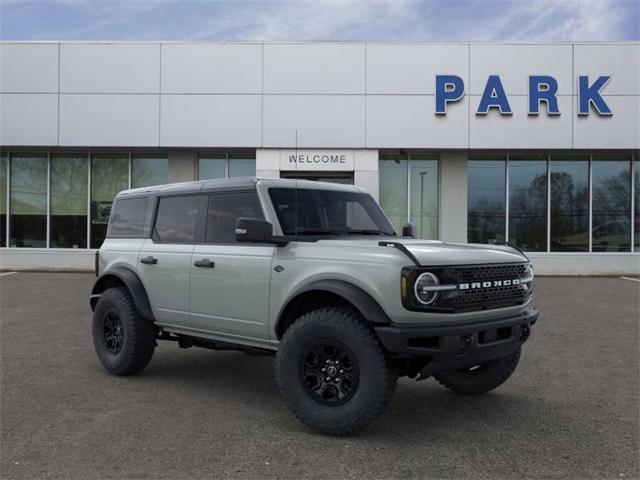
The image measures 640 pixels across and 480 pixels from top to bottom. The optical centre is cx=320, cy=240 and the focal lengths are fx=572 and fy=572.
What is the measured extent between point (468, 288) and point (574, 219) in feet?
49.6

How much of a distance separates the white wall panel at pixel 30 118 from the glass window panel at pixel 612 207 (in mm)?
16520

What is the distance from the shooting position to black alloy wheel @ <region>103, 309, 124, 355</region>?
602 cm

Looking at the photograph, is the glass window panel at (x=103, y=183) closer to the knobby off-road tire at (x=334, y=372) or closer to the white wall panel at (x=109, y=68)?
the white wall panel at (x=109, y=68)

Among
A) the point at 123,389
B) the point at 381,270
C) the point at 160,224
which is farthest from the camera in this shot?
the point at 160,224

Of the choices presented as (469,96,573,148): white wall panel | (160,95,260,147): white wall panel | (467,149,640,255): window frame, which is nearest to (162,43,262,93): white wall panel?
(160,95,260,147): white wall panel

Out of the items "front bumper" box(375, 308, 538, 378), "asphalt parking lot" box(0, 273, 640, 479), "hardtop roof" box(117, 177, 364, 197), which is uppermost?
"hardtop roof" box(117, 177, 364, 197)

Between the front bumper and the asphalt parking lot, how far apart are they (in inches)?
23.7

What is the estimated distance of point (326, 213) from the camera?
5.32 meters

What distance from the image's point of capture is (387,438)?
4.16 meters

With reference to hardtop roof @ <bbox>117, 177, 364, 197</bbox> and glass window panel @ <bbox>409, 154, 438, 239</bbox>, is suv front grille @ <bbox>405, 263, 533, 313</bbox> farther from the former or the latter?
glass window panel @ <bbox>409, 154, 438, 239</bbox>

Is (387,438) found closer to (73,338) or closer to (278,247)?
(278,247)

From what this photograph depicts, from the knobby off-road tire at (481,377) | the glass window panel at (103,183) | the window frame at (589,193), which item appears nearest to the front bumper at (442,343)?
the knobby off-road tire at (481,377)

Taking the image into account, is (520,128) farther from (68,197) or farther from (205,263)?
(68,197)

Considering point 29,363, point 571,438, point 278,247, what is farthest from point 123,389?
point 571,438
